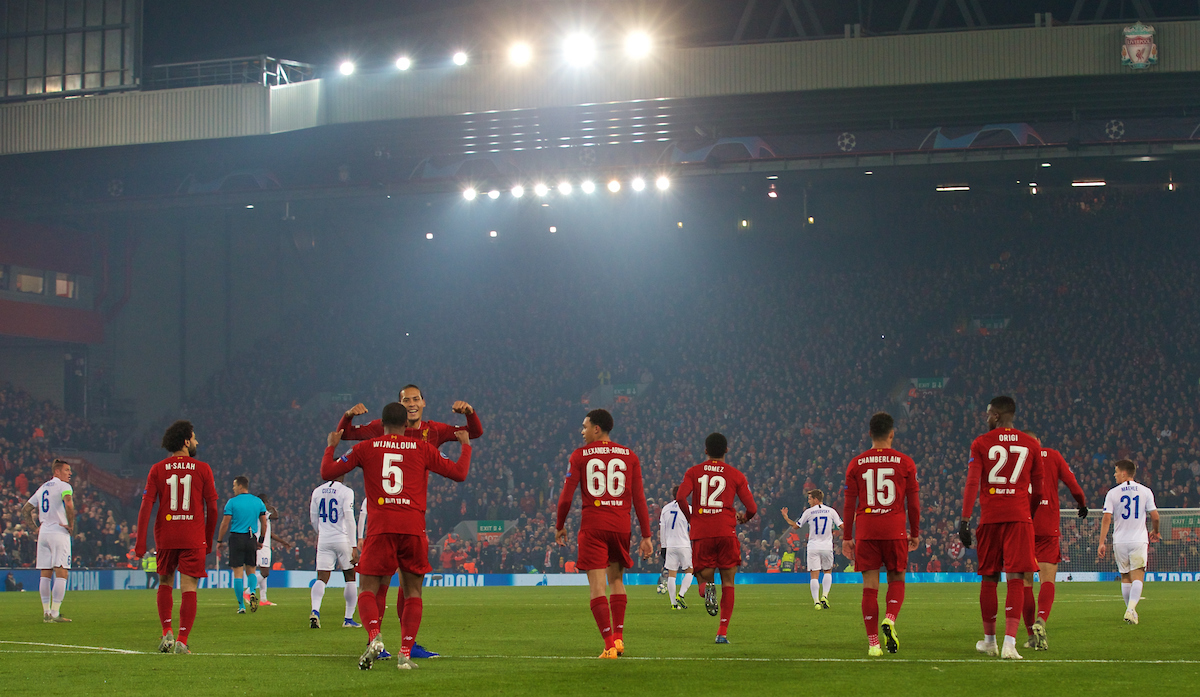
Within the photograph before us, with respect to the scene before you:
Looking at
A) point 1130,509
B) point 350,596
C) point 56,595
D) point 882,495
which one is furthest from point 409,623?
point 1130,509

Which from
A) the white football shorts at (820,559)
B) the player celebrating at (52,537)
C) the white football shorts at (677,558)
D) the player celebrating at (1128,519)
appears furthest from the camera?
the white football shorts at (677,558)

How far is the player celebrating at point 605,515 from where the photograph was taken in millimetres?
11406

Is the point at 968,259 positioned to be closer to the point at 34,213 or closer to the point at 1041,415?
the point at 1041,415

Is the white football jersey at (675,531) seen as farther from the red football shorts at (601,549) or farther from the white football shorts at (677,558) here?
the red football shorts at (601,549)

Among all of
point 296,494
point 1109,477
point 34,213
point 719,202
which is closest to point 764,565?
point 1109,477

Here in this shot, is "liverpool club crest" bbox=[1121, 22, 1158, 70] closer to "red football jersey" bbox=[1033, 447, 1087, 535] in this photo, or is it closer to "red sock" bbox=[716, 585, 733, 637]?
"red football jersey" bbox=[1033, 447, 1087, 535]

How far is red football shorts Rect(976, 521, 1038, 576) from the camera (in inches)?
436

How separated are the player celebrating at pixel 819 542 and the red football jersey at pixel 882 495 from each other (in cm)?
993

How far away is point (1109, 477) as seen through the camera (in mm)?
36656

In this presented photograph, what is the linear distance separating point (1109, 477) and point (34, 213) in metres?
39.6

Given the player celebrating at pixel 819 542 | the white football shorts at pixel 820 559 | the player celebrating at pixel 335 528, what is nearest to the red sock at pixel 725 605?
the player celebrating at pixel 335 528

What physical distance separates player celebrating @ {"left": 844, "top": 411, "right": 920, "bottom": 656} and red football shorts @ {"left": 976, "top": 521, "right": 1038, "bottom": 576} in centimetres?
66

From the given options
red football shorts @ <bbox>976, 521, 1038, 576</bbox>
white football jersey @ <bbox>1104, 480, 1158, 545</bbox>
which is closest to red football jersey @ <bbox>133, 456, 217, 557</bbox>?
red football shorts @ <bbox>976, 521, 1038, 576</bbox>

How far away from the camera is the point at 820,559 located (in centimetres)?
2236
